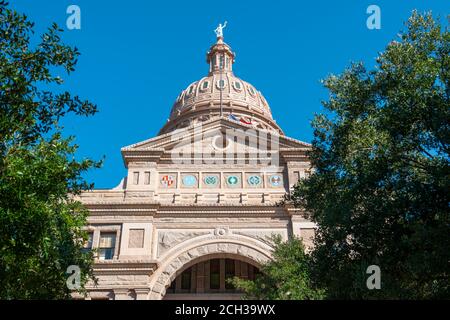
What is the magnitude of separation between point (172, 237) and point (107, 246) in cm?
346

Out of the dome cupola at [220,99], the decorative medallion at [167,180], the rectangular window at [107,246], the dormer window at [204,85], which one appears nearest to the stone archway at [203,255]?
the rectangular window at [107,246]

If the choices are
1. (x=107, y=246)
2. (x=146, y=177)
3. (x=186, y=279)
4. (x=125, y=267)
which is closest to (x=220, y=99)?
(x=146, y=177)

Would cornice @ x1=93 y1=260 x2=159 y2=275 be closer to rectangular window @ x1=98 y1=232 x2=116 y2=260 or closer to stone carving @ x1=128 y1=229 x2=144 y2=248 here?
rectangular window @ x1=98 y1=232 x2=116 y2=260

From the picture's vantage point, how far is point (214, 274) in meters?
28.8

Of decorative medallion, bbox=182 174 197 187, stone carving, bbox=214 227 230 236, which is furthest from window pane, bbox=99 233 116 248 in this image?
stone carving, bbox=214 227 230 236

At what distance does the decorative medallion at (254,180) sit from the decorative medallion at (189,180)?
3102 millimetres

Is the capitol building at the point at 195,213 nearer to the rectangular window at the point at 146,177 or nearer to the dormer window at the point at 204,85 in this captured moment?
the rectangular window at the point at 146,177

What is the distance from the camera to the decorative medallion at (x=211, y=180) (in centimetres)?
2850

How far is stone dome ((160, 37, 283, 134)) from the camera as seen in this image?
50.9m

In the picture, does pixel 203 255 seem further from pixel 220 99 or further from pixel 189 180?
pixel 220 99

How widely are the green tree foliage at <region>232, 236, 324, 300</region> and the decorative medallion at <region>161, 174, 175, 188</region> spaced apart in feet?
28.4
